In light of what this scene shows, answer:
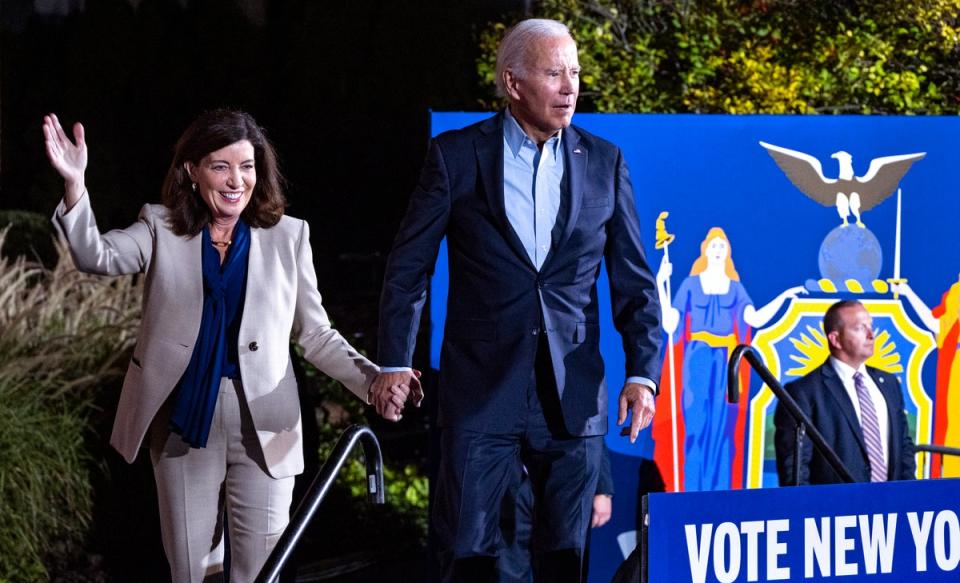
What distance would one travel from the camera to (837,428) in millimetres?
5500

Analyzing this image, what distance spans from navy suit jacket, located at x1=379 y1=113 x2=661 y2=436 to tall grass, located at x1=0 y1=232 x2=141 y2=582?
7.27ft

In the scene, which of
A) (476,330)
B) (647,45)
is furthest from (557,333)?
(647,45)

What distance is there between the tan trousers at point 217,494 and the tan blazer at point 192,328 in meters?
0.05

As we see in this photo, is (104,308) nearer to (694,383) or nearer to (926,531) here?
(694,383)

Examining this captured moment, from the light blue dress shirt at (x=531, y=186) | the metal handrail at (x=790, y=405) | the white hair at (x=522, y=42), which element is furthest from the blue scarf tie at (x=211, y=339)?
the metal handrail at (x=790, y=405)

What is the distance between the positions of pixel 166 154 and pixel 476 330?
478cm

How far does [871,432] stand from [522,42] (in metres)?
2.38

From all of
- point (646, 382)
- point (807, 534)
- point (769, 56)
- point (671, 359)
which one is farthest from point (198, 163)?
point (769, 56)

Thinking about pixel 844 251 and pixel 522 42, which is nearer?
pixel 522 42

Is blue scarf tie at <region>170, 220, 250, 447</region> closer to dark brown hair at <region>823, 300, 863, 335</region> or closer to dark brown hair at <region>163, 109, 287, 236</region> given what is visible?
dark brown hair at <region>163, 109, 287, 236</region>

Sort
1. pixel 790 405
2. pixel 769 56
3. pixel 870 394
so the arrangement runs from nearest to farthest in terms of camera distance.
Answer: pixel 790 405 → pixel 870 394 → pixel 769 56

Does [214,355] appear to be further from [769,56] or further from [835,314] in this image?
[769,56]

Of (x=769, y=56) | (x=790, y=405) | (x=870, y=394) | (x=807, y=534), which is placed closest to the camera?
(x=807, y=534)

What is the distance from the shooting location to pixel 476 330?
158 inches
